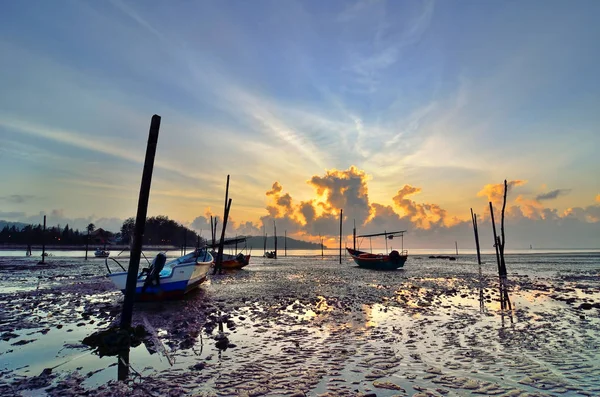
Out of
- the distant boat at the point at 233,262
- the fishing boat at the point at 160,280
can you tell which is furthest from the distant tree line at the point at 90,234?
the fishing boat at the point at 160,280

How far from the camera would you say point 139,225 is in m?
10.1

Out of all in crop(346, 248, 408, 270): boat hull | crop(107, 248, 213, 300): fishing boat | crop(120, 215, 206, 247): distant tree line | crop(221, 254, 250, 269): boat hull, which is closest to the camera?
crop(107, 248, 213, 300): fishing boat

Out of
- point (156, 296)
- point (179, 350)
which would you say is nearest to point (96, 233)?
point (156, 296)

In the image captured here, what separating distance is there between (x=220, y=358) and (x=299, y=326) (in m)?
3.85

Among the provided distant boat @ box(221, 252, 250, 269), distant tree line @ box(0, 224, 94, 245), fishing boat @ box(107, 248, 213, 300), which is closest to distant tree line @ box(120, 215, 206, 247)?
distant tree line @ box(0, 224, 94, 245)

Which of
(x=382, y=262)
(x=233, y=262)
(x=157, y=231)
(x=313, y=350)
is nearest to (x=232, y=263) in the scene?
(x=233, y=262)

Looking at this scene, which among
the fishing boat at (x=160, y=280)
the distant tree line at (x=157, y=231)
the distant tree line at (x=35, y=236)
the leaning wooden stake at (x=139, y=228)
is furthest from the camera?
the distant tree line at (x=157, y=231)

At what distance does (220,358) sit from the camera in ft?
25.3

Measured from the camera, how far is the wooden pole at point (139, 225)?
31.0 feet

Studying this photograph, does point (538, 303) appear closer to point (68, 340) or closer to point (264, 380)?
point (264, 380)

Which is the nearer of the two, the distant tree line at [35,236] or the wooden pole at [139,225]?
the wooden pole at [139,225]

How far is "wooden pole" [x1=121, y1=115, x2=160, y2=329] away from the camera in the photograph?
372 inches

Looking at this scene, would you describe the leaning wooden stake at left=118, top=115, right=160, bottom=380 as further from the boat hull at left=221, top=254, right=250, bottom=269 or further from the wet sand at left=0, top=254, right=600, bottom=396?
the boat hull at left=221, top=254, right=250, bottom=269

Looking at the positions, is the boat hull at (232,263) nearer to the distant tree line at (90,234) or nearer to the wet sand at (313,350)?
the wet sand at (313,350)
